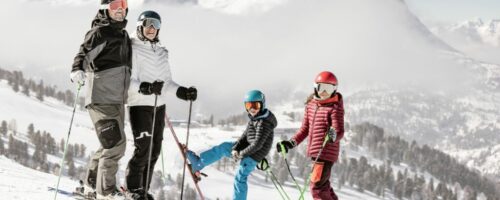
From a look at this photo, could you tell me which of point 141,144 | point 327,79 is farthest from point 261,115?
point 141,144

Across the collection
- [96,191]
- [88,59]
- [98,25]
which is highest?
[98,25]

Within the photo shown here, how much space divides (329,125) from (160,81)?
331 centimetres

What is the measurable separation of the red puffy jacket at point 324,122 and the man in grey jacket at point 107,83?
11.9ft

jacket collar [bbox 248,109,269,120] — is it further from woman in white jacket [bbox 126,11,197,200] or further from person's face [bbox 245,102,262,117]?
woman in white jacket [bbox 126,11,197,200]

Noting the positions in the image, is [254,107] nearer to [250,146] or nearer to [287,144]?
[250,146]

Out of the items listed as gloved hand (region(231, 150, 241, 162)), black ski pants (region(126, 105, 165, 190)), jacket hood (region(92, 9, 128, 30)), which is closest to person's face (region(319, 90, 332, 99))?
gloved hand (region(231, 150, 241, 162))

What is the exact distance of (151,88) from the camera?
8.78 m

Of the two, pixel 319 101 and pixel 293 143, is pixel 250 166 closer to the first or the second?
pixel 293 143

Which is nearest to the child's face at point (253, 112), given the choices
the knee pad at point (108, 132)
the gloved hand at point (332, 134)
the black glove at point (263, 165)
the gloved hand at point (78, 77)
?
the black glove at point (263, 165)

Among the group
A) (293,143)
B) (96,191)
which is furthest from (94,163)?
(293,143)

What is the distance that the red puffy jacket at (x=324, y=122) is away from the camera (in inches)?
398

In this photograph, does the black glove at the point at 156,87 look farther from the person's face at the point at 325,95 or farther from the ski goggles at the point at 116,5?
the person's face at the point at 325,95

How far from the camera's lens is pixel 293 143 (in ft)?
35.7

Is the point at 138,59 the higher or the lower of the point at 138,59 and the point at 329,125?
the higher
